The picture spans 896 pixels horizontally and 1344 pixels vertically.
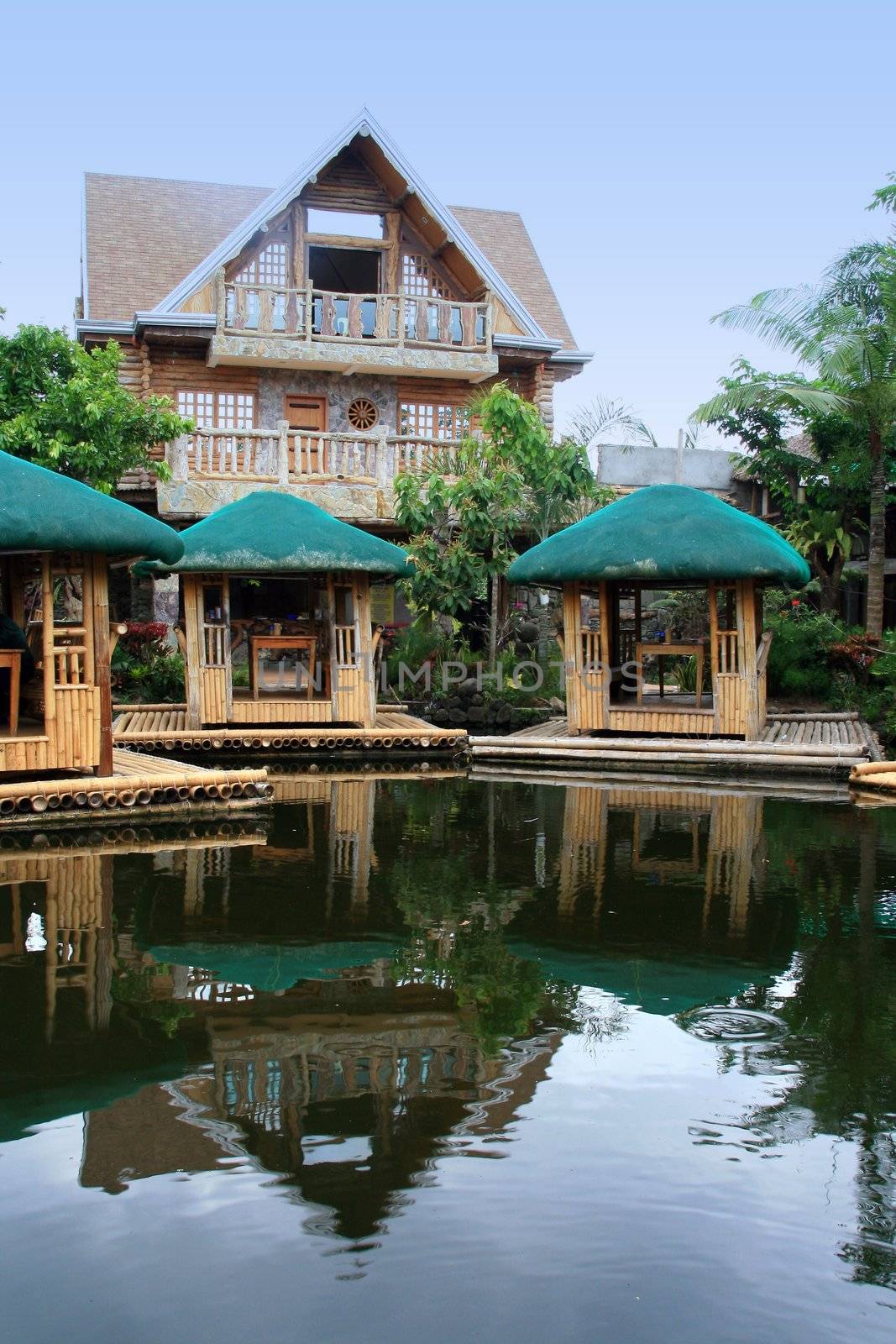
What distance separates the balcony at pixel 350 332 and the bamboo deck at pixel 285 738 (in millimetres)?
7599

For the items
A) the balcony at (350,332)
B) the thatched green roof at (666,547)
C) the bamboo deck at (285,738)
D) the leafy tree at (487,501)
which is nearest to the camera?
the thatched green roof at (666,547)

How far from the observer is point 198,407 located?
21297 millimetres

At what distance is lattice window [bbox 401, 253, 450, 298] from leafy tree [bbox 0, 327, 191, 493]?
21.1 ft

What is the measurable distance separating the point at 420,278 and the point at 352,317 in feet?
7.24

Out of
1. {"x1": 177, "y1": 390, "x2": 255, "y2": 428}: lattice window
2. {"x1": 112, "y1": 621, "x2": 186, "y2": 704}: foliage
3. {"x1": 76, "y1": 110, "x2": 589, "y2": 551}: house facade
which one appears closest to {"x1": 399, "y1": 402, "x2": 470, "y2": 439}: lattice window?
{"x1": 76, "y1": 110, "x2": 589, "y2": 551}: house facade

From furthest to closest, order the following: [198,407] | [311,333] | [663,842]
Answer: [198,407], [311,333], [663,842]

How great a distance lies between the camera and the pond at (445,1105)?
3.35 meters

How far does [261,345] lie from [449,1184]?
17651 millimetres

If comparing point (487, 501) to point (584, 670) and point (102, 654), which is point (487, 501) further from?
point (102, 654)

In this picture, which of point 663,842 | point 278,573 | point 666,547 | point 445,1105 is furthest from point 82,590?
point 445,1105

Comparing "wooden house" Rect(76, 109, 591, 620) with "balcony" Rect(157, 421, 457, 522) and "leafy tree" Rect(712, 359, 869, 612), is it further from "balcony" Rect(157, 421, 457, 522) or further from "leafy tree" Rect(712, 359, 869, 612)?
"leafy tree" Rect(712, 359, 869, 612)

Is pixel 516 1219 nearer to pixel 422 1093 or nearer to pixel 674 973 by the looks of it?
pixel 422 1093

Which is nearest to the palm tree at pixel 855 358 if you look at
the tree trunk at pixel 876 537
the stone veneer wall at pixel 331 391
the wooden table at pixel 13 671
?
the tree trunk at pixel 876 537

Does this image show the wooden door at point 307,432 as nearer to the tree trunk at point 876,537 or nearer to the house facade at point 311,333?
the house facade at point 311,333
